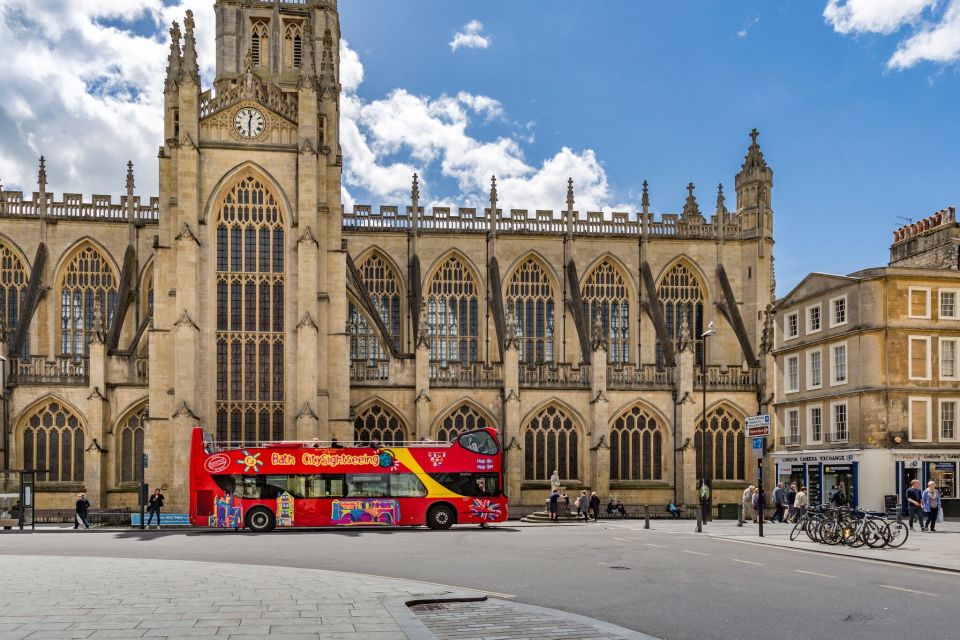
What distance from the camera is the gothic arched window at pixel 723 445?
46531 millimetres

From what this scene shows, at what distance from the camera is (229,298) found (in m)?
41.5

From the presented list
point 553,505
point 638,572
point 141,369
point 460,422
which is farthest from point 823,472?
point 141,369

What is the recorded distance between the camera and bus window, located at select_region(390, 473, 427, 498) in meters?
32.1

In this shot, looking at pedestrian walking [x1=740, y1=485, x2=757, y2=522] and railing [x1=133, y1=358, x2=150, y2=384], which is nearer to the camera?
pedestrian walking [x1=740, y1=485, x2=757, y2=522]

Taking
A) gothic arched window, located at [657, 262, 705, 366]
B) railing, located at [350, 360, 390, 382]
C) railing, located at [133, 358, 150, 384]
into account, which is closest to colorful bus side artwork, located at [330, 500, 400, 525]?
railing, located at [350, 360, 390, 382]

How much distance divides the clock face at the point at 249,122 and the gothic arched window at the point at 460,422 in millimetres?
14577

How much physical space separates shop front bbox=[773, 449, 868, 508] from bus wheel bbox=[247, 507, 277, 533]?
1855 centimetres

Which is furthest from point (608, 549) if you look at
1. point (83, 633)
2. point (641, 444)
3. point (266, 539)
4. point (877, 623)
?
point (641, 444)

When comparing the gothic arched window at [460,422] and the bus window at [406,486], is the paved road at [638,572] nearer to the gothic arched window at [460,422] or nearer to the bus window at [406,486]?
the bus window at [406,486]

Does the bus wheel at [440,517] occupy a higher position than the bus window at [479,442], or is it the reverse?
the bus window at [479,442]

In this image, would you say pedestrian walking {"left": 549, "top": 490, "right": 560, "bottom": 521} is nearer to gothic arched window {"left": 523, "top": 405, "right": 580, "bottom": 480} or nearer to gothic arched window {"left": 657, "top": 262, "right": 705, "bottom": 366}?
gothic arched window {"left": 523, "top": 405, "right": 580, "bottom": 480}

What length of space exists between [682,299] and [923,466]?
770 inches

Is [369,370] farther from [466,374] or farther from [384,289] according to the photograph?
[384,289]

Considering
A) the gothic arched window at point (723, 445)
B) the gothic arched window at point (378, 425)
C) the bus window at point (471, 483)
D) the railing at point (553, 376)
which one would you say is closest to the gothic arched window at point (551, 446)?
the railing at point (553, 376)
